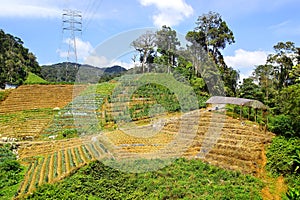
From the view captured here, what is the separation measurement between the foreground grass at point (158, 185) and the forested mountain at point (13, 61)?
21267mm

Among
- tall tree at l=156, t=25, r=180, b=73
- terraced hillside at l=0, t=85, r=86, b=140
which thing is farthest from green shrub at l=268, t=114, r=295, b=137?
terraced hillside at l=0, t=85, r=86, b=140

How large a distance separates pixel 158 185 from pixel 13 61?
28123 mm

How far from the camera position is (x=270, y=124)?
989 centimetres

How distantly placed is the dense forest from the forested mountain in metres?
0.13

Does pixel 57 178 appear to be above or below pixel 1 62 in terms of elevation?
Answer: below

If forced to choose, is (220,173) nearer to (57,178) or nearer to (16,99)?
(57,178)

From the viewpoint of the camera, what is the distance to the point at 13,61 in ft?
98.0

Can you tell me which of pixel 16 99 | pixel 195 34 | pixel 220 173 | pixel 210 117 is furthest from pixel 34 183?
pixel 195 34

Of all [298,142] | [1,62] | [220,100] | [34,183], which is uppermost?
[1,62]

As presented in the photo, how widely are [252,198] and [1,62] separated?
28624 mm

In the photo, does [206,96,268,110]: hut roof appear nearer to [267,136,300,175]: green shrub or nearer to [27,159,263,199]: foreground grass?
[267,136,300,175]: green shrub

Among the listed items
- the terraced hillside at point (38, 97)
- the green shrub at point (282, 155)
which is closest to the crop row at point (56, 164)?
the green shrub at point (282, 155)

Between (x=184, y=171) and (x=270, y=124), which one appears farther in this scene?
(x=270, y=124)

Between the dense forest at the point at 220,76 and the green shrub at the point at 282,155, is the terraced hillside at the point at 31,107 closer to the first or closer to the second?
the dense forest at the point at 220,76
